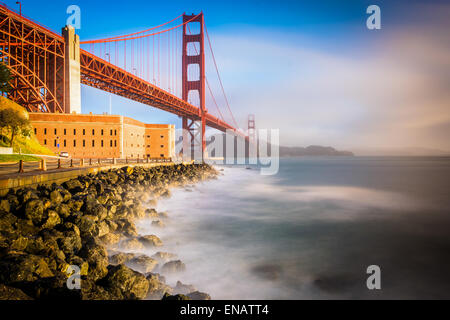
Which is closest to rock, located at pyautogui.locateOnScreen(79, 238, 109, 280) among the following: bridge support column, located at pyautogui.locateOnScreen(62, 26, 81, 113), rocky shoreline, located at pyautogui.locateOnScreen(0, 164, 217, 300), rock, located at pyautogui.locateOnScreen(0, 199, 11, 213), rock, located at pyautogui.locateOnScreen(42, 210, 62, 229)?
rocky shoreline, located at pyautogui.locateOnScreen(0, 164, 217, 300)

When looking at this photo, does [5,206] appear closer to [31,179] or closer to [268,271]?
[31,179]

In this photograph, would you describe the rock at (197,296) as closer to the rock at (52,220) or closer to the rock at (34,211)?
the rock at (52,220)

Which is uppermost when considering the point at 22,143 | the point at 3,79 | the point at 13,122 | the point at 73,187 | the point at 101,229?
the point at 3,79

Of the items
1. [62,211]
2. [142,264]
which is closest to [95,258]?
[142,264]

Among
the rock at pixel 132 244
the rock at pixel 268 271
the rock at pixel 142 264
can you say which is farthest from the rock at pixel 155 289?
the rock at pixel 268 271

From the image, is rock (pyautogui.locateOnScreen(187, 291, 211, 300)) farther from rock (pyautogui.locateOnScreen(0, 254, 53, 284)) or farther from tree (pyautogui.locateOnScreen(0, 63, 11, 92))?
tree (pyautogui.locateOnScreen(0, 63, 11, 92))
